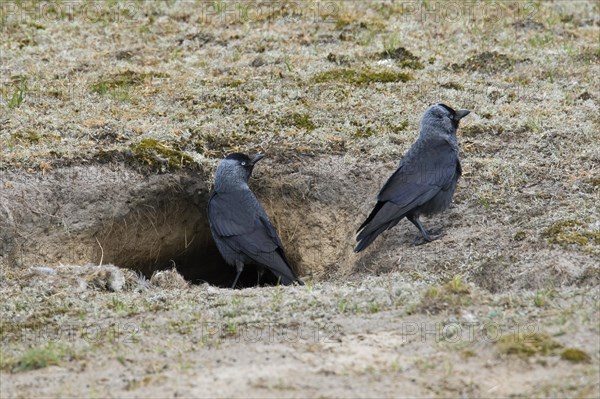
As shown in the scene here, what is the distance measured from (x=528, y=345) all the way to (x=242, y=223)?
4520 millimetres

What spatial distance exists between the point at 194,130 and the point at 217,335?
4.83 m

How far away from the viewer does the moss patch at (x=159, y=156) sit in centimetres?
1068

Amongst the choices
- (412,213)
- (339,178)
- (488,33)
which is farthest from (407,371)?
(488,33)

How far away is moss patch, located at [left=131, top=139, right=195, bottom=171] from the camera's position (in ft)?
35.0

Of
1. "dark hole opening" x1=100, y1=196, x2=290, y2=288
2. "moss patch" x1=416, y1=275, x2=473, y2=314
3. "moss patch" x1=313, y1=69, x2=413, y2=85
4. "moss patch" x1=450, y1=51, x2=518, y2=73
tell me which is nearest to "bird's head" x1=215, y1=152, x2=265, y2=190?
"dark hole opening" x1=100, y1=196, x2=290, y2=288

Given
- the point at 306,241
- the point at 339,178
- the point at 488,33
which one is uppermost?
the point at 488,33

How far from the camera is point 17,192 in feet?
32.8

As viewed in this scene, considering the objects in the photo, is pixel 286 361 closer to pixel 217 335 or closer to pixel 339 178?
pixel 217 335

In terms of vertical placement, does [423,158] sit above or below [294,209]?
above

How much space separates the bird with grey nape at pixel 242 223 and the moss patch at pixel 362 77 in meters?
2.48

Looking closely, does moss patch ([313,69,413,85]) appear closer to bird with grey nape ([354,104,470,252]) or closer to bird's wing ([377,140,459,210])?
bird with grey nape ([354,104,470,252])

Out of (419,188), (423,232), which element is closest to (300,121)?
(419,188)

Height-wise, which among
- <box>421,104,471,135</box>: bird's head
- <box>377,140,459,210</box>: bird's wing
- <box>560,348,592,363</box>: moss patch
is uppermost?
<box>421,104,471,135</box>: bird's head

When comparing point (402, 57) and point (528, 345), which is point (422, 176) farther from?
point (402, 57)
